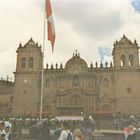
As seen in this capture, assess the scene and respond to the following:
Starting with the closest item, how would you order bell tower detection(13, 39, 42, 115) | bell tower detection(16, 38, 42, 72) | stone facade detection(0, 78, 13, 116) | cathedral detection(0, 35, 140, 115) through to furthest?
1. cathedral detection(0, 35, 140, 115)
2. bell tower detection(13, 39, 42, 115)
3. bell tower detection(16, 38, 42, 72)
4. stone facade detection(0, 78, 13, 116)

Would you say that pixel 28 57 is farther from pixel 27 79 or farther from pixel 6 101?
pixel 6 101

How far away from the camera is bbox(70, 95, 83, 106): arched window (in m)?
49.5

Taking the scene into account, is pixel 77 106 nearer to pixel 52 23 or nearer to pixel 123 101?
pixel 123 101

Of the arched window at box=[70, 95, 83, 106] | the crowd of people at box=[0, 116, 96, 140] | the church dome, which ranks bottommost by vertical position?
the crowd of people at box=[0, 116, 96, 140]

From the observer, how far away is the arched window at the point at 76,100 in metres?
49.5

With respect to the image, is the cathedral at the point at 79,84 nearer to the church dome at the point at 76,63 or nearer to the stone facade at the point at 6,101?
the church dome at the point at 76,63

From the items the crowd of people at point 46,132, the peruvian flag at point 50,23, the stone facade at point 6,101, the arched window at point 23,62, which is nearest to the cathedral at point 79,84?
the arched window at point 23,62

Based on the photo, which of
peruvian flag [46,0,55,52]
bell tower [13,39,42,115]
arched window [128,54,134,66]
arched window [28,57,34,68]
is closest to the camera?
peruvian flag [46,0,55,52]

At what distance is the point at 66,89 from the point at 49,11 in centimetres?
3089

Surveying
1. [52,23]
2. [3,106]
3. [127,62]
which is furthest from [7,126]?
[3,106]

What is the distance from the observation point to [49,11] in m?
20.9

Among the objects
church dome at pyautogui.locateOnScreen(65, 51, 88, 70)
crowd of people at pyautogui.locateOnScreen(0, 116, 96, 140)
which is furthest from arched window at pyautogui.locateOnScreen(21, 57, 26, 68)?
crowd of people at pyautogui.locateOnScreen(0, 116, 96, 140)

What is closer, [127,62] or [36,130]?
[36,130]

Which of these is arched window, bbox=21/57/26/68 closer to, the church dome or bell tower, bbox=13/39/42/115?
bell tower, bbox=13/39/42/115
